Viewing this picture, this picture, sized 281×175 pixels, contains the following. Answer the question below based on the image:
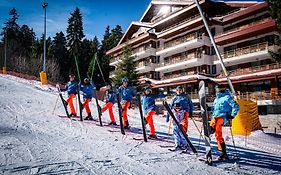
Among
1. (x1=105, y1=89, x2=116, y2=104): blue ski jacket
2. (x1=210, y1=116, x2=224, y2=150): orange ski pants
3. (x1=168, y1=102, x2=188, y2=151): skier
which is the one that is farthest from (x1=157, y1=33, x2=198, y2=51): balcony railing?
(x1=210, y1=116, x2=224, y2=150): orange ski pants

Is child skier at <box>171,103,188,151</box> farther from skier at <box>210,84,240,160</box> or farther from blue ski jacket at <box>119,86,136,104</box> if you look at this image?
blue ski jacket at <box>119,86,136,104</box>

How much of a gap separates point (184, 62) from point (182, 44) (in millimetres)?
2694

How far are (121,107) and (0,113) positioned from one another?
5491mm

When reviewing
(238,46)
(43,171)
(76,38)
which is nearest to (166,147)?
(43,171)

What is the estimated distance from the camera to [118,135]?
859cm

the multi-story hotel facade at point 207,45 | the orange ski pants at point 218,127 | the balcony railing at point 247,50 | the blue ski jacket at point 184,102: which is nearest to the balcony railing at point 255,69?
the multi-story hotel facade at point 207,45

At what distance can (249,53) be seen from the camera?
95.5 ft

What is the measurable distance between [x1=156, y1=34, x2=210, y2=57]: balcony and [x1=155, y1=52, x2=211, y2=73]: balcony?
4.16 ft

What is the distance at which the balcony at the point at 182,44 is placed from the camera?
34378 millimetres

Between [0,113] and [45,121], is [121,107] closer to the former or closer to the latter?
[45,121]

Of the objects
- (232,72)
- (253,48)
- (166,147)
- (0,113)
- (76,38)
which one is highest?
(76,38)

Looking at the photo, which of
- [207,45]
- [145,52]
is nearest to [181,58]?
[207,45]

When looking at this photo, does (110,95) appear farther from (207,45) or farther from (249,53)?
(207,45)

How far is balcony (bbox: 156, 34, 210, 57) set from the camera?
113 ft
